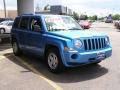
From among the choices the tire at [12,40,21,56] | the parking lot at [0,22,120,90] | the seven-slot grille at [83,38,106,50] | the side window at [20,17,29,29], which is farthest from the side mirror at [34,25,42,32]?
the tire at [12,40,21,56]

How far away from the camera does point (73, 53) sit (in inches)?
296

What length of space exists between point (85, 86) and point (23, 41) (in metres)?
4.26

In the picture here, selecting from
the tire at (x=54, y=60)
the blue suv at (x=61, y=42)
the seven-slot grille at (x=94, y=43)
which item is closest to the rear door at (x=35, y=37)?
the blue suv at (x=61, y=42)

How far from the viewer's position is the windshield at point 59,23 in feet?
29.2

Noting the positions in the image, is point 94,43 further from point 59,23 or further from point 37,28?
point 37,28

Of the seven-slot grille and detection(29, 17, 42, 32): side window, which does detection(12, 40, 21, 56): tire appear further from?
the seven-slot grille

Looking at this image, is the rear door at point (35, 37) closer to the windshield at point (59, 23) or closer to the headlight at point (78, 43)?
the windshield at point (59, 23)

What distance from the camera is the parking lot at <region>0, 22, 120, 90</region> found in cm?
684

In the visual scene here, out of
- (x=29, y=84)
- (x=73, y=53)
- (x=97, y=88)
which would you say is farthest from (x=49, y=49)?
(x=97, y=88)

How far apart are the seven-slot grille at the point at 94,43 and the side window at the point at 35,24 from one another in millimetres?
1922

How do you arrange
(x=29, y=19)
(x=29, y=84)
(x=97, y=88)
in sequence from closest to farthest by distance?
(x=97, y=88)
(x=29, y=84)
(x=29, y=19)

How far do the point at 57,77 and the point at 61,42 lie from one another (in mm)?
1022

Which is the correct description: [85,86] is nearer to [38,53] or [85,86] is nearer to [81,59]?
[81,59]

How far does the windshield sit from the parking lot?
55.0 inches
